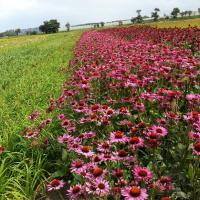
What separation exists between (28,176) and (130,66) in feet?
10.1

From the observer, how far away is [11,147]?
18.2 ft

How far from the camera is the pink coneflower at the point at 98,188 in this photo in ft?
9.02

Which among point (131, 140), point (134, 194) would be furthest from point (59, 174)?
point (134, 194)

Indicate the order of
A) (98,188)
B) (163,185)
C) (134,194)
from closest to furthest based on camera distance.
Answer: (134,194), (98,188), (163,185)

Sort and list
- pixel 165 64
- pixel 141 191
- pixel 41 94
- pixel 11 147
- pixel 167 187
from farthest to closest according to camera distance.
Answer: pixel 41 94, pixel 165 64, pixel 11 147, pixel 167 187, pixel 141 191

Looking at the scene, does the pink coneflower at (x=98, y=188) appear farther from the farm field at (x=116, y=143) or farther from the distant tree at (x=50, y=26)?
the distant tree at (x=50, y=26)

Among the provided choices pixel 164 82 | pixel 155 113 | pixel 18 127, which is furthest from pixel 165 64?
pixel 18 127

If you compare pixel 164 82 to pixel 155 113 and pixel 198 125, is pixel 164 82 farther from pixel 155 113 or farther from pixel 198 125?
pixel 198 125

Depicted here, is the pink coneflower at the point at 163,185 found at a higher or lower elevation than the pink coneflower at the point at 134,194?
lower

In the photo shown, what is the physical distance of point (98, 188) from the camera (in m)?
2.78

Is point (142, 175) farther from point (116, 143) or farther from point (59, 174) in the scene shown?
point (59, 174)

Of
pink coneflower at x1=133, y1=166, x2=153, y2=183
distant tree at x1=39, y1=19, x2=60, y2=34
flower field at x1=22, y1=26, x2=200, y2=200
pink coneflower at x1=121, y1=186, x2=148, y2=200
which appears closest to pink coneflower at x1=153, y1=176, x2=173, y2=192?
flower field at x1=22, y1=26, x2=200, y2=200

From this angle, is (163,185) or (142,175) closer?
(142,175)

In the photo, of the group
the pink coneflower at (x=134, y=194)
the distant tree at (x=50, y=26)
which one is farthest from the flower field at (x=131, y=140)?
the distant tree at (x=50, y=26)
